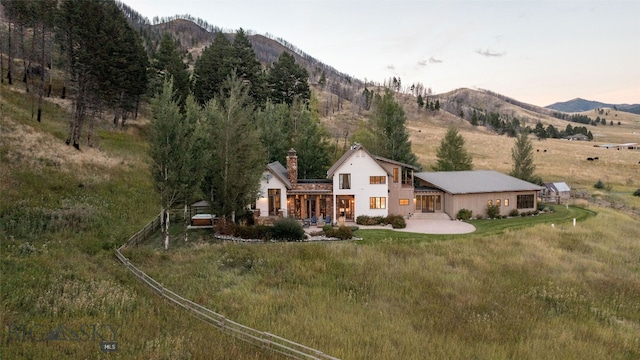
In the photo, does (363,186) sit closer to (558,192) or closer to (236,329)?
(236,329)

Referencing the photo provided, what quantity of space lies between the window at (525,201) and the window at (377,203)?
1590cm

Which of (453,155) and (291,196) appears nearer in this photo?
(291,196)

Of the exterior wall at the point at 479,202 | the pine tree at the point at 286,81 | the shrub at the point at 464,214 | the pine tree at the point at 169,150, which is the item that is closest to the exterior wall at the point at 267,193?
the pine tree at the point at 169,150

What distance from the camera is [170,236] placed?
2858 cm

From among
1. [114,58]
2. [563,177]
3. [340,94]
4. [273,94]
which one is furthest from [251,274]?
[340,94]

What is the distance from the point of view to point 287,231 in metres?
27.5

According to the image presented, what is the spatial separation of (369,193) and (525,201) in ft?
59.9

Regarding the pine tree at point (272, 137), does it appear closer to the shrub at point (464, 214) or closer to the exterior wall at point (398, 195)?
the exterior wall at point (398, 195)

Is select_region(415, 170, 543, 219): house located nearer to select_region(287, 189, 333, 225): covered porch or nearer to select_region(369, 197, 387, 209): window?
select_region(369, 197, 387, 209): window

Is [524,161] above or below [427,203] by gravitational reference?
above

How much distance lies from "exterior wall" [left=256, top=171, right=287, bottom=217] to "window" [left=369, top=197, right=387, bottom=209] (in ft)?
27.1

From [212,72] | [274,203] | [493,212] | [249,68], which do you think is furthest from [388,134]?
[212,72]
